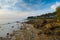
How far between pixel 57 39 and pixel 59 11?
4242 cm

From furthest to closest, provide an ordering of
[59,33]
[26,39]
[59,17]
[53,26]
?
[59,17] < [53,26] < [59,33] < [26,39]

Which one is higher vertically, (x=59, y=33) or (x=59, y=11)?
(x=59, y=11)

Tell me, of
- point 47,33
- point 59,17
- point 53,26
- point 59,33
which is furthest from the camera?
point 59,17

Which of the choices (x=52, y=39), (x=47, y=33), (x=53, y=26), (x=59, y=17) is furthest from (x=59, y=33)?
(x=59, y=17)

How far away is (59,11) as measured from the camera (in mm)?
68750

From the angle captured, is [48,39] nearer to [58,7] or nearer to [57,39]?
[57,39]

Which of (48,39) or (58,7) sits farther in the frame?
(58,7)

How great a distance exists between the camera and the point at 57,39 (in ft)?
91.0

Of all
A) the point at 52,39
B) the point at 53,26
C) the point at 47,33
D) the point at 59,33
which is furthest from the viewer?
the point at 53,26

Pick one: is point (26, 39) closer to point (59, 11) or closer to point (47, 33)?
point (47, 33)

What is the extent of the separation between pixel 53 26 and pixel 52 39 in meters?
15.6

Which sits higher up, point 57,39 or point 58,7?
point 58,7

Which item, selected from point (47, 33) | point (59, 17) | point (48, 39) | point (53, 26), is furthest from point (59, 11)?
point (48, 39)

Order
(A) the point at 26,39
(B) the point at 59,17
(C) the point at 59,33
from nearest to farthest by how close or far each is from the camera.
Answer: (A) the point at 26,39 < (C) the point at 59,33 < (B) the point at 59,17
